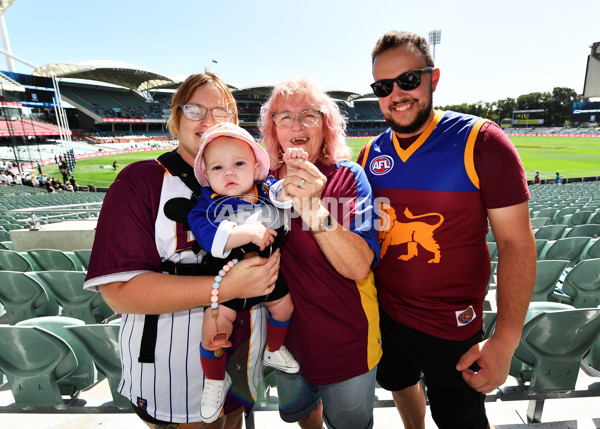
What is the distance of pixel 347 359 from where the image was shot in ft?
5.22

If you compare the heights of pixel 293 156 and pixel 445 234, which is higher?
pixel 293 156

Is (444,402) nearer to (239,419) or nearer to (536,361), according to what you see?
(536,361)

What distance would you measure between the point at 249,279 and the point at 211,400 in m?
0.62

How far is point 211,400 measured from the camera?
4.65 feet

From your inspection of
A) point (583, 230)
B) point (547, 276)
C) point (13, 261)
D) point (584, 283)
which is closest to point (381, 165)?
point (547, 276)

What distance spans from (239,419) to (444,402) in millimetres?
1226

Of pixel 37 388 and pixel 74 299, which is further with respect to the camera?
pixel 74 299

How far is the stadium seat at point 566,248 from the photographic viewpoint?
13.0 ft

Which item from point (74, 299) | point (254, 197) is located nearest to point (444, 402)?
point (254, 197)

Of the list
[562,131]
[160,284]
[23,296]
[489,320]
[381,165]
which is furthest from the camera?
[562,131]

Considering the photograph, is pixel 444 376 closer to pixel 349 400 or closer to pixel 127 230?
pixel 349 400

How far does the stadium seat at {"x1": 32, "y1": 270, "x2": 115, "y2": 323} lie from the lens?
292 centimetres

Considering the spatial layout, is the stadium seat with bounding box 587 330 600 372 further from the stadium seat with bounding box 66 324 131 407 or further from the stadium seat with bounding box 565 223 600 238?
the stadium seat with bounding box 565 223 600 238

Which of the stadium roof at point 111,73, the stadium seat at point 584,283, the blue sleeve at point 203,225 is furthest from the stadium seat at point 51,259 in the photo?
the stadium roof at point 111,73
